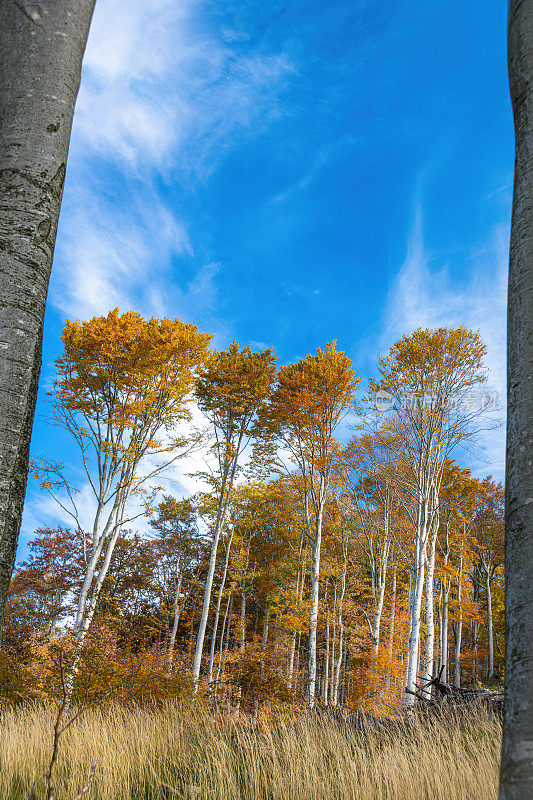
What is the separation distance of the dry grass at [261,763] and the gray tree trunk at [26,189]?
279cm

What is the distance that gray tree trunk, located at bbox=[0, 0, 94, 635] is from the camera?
1.79 metres

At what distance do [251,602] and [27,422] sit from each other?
2831cm

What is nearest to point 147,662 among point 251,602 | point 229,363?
point 229,363

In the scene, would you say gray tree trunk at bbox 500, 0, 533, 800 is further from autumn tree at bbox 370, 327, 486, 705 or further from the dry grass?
autumn tree at bbox 370, 327, 486, 705

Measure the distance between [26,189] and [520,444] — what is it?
1995 mm

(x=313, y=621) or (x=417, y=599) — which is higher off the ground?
(x=417, y=599)

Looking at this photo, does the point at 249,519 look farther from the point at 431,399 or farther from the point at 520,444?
the point at 520,444

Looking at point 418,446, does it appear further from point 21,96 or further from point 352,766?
point 21,96

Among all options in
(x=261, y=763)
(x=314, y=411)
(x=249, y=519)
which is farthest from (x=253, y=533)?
(x=261, y=763)

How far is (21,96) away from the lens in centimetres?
196

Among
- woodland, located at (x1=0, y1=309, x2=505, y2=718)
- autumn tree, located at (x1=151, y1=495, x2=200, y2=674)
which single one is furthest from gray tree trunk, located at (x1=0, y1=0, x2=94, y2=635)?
autumn tree, located at (x1=151, y1=495, x2=200, y2=674)

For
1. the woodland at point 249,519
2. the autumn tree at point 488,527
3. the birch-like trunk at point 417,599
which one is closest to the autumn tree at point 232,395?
the woodland at point 249,519

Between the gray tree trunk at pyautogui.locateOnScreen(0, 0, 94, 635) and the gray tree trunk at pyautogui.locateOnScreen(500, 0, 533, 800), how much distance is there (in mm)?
1685

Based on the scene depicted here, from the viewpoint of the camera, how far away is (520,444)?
5.50 feet
